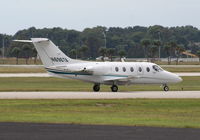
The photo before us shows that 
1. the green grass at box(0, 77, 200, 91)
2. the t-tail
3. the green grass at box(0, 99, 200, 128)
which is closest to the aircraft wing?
the t-tail

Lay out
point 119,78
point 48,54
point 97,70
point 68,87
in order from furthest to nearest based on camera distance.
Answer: point 68,87
point 119,78
point 97,70
point 48,54

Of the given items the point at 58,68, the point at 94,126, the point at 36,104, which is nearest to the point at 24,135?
the point at 94,126

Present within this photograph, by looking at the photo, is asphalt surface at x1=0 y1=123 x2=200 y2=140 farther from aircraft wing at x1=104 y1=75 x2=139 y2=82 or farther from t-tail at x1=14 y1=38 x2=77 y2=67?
aircraft wing at x1=104 y1=75 x2=139 y2=82

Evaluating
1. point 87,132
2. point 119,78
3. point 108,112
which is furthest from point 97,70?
point 87,132

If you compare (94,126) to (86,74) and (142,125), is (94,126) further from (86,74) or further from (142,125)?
(86,74)

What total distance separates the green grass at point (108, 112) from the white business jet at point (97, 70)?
9863mm

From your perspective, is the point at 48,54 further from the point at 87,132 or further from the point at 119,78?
the point at 87,132

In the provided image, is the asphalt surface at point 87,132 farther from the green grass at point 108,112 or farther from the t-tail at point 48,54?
the t-tail at point 48,54

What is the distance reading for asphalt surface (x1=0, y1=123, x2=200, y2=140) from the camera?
70.1ft

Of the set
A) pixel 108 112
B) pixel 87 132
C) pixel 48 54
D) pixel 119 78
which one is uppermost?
pixel 48 54

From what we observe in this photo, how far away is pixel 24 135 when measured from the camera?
71.7ft

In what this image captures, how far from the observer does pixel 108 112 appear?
107 ft

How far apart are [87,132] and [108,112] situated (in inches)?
392

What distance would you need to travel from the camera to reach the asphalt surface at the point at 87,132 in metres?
21.4
